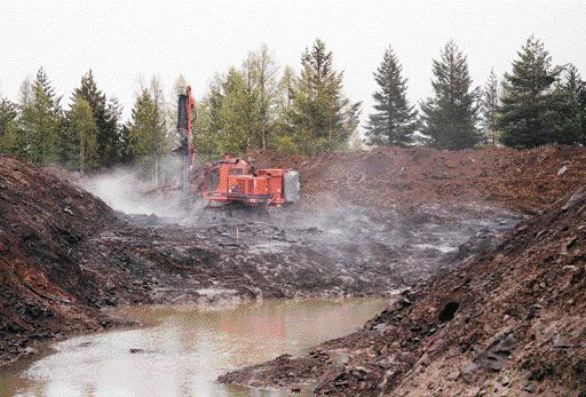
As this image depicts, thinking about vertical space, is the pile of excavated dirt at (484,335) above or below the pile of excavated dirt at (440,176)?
below

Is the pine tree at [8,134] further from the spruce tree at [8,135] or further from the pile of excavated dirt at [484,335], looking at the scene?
the pile of excavated dirt at [484,335]

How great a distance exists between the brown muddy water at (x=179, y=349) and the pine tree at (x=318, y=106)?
3245cm

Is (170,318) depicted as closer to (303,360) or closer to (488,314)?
(303,360)

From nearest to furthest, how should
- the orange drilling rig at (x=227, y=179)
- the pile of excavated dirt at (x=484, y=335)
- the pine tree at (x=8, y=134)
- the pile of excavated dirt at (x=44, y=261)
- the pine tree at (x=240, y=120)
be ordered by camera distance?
the pile of excavated dirt at (x=484, y=335)
the pile of excavated dirt at (x=44, y=261)
the orange drilling rig at (x=227, y=179)
the pine tree at (x=8, y=134)
the pine tree at (x=240, y=120)

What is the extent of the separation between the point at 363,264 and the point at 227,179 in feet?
30.3

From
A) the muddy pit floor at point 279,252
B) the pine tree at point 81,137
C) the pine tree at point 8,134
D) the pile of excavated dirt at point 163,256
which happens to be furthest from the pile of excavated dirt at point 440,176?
the pine tree at point 8,134

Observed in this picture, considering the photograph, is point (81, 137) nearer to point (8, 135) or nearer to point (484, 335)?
point (8, 135)

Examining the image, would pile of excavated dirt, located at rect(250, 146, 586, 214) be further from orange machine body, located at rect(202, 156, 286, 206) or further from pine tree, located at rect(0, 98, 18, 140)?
pine tree, located at rect(0, 98, 18, 140)

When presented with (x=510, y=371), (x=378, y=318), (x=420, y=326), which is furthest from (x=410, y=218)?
(x=510, y=371)

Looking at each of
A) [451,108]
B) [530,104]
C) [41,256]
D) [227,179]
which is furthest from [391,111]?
[41,256]

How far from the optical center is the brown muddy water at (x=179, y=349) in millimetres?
11695

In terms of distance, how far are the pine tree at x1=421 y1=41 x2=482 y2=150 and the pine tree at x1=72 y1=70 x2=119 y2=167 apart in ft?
89.7

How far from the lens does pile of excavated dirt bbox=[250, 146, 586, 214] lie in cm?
3588

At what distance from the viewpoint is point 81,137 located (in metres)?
54.2
